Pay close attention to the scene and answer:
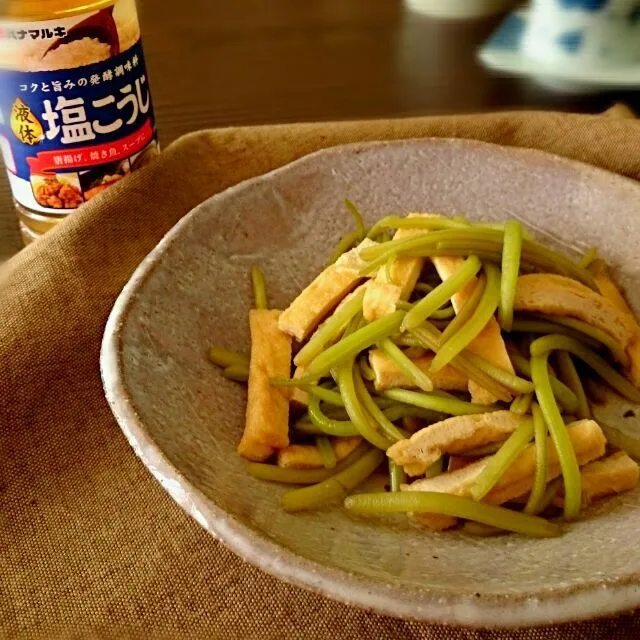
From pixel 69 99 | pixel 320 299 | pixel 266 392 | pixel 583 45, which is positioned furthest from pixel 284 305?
pixel 583 45

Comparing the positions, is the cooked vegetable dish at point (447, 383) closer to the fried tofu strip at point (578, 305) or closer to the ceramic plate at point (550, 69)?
the fried tofu strip at point (578, 305)

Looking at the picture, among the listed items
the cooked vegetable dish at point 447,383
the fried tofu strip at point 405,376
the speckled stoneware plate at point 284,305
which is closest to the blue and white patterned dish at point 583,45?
the speckled stoneware plate at point 284,305

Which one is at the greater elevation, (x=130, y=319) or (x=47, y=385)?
(x=130, y=319)

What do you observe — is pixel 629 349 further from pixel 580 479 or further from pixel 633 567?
pixel 633 567

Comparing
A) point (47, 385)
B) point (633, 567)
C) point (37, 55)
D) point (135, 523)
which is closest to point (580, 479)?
point (633, 567)

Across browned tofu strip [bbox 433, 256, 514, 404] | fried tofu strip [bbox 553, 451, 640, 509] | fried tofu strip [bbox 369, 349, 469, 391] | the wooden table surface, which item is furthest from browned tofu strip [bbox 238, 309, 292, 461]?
the wooden table surface

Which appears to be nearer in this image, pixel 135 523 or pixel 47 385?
pixel 135 523
